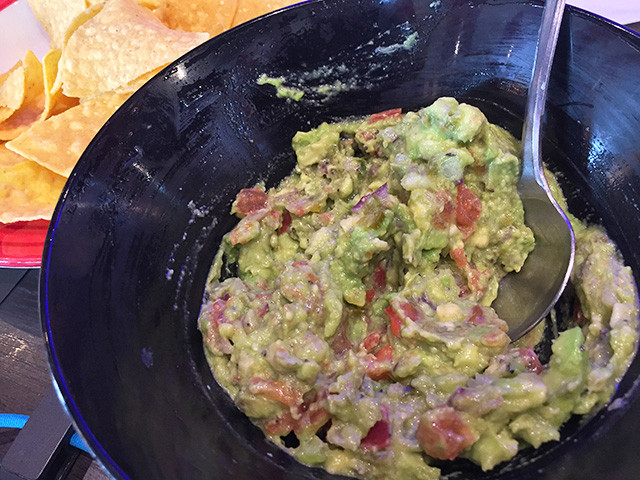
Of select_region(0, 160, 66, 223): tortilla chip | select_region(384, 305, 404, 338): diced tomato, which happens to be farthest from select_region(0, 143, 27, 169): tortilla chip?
select_region(384, 305, 404, 338): diced tomato

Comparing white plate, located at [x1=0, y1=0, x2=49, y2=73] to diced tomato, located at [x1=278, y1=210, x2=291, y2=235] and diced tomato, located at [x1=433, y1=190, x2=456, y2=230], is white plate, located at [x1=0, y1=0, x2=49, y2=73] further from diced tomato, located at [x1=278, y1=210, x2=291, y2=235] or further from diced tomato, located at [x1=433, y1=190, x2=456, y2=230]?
diced tomato, located at [x1=433, y1=190, x2=456, y2=230]

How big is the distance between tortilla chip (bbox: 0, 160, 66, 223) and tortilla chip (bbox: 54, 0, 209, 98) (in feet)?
1.32

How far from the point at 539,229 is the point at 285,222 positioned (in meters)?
0.78

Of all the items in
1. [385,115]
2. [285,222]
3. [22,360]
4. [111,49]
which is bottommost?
[22,360]

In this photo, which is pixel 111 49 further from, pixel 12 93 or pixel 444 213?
pixel 444 213

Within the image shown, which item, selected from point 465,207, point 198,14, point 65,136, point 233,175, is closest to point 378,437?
point 465,207

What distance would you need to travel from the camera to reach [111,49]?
2268 mm

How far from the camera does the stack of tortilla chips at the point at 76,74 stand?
83.4 inches

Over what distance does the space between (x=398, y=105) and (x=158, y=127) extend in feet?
2.71

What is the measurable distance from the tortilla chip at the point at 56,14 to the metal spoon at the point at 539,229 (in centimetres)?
210

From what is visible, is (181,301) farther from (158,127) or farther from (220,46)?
(220,46)

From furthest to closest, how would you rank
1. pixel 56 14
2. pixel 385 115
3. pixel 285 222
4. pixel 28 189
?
pixel 56 14 < pixel 28 189 < pixel 385 115 < pixel 285 222

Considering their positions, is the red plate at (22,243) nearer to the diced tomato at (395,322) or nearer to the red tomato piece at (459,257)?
the diced tomato at (395,322)

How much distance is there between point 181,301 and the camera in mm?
1533
